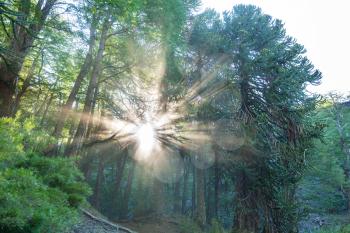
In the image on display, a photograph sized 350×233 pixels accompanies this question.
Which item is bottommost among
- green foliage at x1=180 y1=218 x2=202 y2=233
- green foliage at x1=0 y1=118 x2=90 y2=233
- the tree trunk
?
green foliage at x1=180 y1=218 x2=202 y2=233

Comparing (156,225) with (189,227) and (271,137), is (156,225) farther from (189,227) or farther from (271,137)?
(271,137)

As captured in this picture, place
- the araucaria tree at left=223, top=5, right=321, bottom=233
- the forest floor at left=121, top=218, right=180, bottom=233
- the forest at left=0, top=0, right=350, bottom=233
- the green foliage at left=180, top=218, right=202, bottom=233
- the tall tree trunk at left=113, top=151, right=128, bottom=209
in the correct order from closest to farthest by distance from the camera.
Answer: the forest at left=0, top=0, right=350, bottom=233, the araucaria tree at left=223, top=5, right=321, bottom=233, the green foliage at left=180, top=218, right=202, bottom=233, the forest floor at left=121, top=218, right=180, bottom=233, the tall tree trunk at left=113, top=151, right=128, bottom=209

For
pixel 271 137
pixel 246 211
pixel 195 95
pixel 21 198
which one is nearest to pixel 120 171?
pixel 195 95

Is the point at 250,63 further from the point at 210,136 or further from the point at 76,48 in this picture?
the point at 76,48

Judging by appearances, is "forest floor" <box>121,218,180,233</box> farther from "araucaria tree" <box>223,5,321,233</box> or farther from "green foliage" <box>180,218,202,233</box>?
"araucaria tree" <box>223,5,321,233</box>

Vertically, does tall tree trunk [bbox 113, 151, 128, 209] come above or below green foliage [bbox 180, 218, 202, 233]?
above

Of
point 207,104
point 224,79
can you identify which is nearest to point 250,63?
point 224,79

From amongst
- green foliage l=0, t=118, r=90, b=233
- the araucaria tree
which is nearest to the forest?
the araucaria tree

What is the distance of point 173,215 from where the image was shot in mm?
17109

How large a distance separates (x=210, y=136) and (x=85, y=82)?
22.9ft

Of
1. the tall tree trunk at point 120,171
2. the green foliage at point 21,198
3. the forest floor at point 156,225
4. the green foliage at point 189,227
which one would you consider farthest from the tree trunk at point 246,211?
the tall tree trunk at point 120,171

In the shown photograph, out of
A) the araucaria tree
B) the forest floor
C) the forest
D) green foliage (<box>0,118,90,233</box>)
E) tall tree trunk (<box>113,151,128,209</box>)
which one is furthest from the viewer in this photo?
tall tree trunk (<box>113,151,128,209</box>)

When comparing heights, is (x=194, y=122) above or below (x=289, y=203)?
above

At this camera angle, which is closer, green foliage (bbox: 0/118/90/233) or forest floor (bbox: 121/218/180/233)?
green foliage (bbox: 0/118/90/233)
